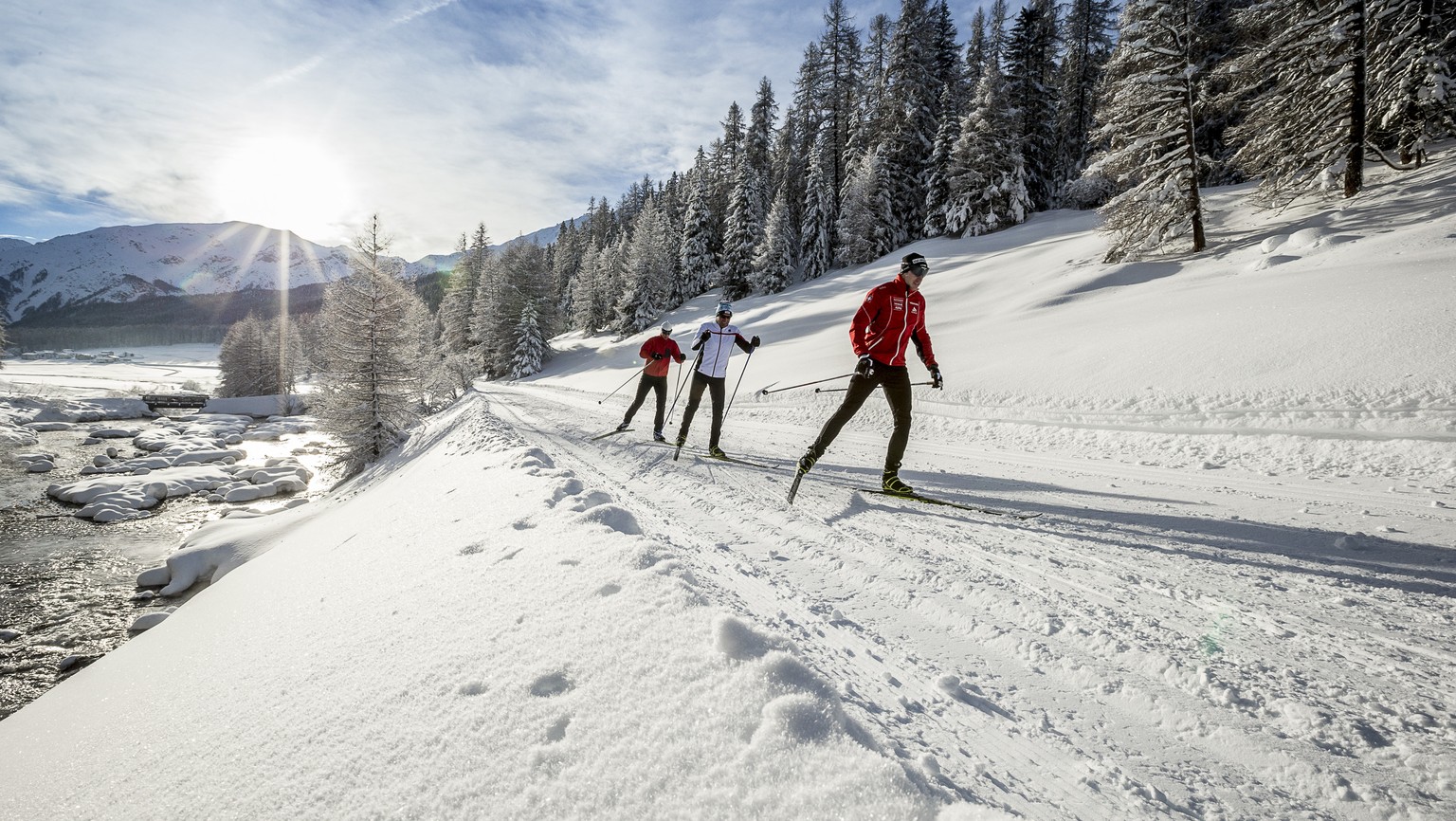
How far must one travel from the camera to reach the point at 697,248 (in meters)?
46.2

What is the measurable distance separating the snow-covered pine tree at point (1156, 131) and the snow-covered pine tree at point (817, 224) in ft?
79.6

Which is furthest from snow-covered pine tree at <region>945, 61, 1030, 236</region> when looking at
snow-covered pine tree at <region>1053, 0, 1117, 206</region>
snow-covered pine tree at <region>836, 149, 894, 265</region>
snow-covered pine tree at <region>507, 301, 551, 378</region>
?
snow-covered pine tree at <region>507, 301, 551, 378</region>

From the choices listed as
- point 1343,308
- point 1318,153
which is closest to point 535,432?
point 1343,308

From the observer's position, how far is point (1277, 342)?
8102 millimetres

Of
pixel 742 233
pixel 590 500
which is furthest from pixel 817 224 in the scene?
pixel 590 500

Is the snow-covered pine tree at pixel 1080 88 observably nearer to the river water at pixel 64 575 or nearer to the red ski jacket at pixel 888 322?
the red ski jacket at pixel 888 322

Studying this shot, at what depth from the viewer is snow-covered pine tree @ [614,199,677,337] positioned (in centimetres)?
4362

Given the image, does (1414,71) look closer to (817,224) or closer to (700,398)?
(700,398)

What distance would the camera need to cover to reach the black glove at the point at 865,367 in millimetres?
5000

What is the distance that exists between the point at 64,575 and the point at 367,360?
882 centimetres

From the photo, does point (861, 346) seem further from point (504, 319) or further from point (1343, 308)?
point (504, 319)

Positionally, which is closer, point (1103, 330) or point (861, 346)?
point (861, 346)

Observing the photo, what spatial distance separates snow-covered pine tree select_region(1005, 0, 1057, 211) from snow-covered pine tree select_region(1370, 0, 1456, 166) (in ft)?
67.3

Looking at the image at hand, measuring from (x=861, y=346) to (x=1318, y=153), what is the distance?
19031 mm
